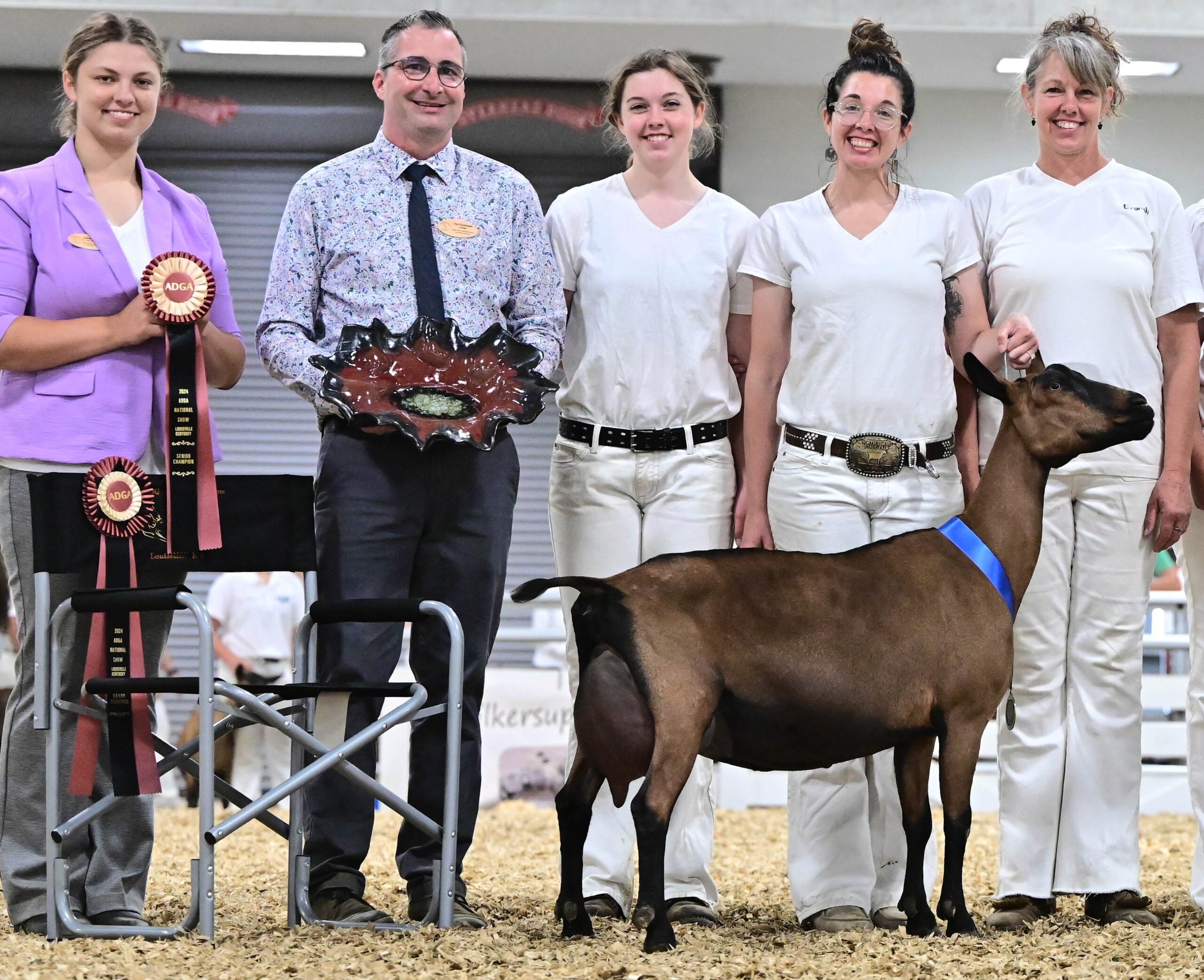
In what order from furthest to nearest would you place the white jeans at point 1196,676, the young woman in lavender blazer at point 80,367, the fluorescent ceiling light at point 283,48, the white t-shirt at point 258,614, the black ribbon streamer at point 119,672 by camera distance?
the fluorescent ceiling light at point 283,48 → the white t-shirt at point 258,614 → the white jeans at point 1196,676 → the young woman in lavender blazer at point 80,367 → the black ribbon streamer at point 119,672

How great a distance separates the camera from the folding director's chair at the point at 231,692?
118 inches

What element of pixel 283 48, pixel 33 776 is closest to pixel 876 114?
pixel 33 776

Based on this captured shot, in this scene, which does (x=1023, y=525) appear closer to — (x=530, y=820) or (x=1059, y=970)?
(x=1059, y=970)

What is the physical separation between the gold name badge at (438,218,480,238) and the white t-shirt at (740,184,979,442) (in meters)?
0.76

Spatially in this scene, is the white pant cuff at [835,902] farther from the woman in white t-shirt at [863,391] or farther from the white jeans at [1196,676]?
the white jeans at [1196,676]

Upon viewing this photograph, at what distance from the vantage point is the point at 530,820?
6.74m

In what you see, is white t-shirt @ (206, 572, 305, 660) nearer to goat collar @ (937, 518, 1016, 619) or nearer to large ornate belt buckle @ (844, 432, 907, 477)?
large ornate belt buckle @ (844, 432, 907, 477)

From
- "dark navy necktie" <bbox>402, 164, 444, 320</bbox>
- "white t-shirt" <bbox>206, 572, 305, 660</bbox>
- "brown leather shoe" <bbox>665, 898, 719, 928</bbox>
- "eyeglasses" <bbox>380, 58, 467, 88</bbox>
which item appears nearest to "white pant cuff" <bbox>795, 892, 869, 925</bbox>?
"brown leather shoe" <bbox>665, 898, 719, 928</bbox>

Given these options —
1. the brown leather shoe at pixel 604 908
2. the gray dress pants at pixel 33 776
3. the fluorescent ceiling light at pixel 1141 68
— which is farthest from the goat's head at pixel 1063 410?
the fluorescent ceiling light at pixel 1141 68

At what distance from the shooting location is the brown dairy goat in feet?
9.82

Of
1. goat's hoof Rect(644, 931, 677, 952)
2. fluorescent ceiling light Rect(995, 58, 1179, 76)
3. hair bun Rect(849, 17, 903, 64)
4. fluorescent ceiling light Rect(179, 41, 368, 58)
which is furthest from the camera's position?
fluorescent ceiling light Rect(995, 58, 1179, 76)

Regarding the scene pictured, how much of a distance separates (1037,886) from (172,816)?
4493mm

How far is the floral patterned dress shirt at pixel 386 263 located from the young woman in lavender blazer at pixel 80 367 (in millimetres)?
202

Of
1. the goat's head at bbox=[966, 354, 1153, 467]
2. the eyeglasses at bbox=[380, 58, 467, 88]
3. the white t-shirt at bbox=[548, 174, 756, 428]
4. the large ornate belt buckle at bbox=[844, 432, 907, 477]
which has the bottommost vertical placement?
the large ornate belt buckle at bbox=[844, 432, 907, 477]
